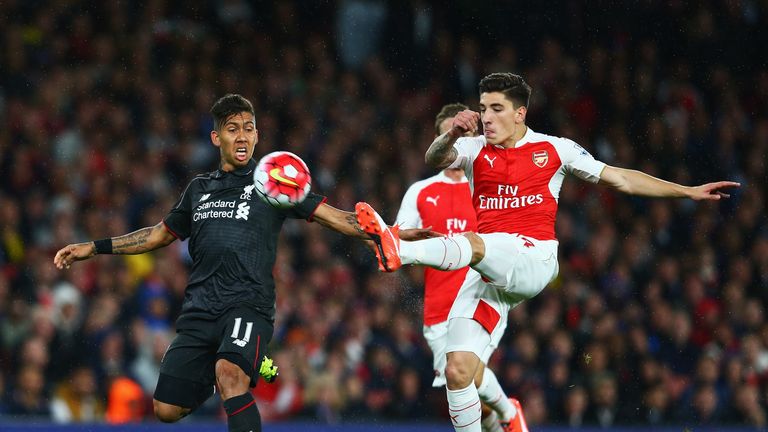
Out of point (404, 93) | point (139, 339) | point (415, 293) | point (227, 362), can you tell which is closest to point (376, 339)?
point (415, 293)

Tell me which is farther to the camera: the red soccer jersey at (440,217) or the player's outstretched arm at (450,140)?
the red soccer jersey at (440,217)

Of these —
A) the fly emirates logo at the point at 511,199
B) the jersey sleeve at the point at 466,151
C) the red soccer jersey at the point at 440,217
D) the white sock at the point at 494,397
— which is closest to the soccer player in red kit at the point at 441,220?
the red soccer jersey at the point at 440,217

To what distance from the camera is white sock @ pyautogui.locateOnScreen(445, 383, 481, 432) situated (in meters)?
6.94

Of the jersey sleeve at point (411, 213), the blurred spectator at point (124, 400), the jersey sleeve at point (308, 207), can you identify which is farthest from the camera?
the blurred spectator at point (124, 400)

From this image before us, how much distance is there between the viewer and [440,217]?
27.3 ft

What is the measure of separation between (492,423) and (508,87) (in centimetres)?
241

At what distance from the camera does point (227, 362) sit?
6.45 meters

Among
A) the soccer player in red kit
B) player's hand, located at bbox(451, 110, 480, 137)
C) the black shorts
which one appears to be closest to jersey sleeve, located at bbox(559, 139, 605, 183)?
player's hand, located at bbox(451, 110, 480, 137)

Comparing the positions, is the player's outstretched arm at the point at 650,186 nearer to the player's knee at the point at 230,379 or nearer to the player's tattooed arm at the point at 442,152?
the player's tattooed arm at the point at 442,152

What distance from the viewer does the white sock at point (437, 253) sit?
6.27m

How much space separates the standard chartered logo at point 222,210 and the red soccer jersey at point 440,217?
1.77 metres

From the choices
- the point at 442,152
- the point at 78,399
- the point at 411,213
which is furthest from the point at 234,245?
the point at 78,399

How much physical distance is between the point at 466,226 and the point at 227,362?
98.2 inches

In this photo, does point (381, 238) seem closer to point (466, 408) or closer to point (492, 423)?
point (466, 408)
